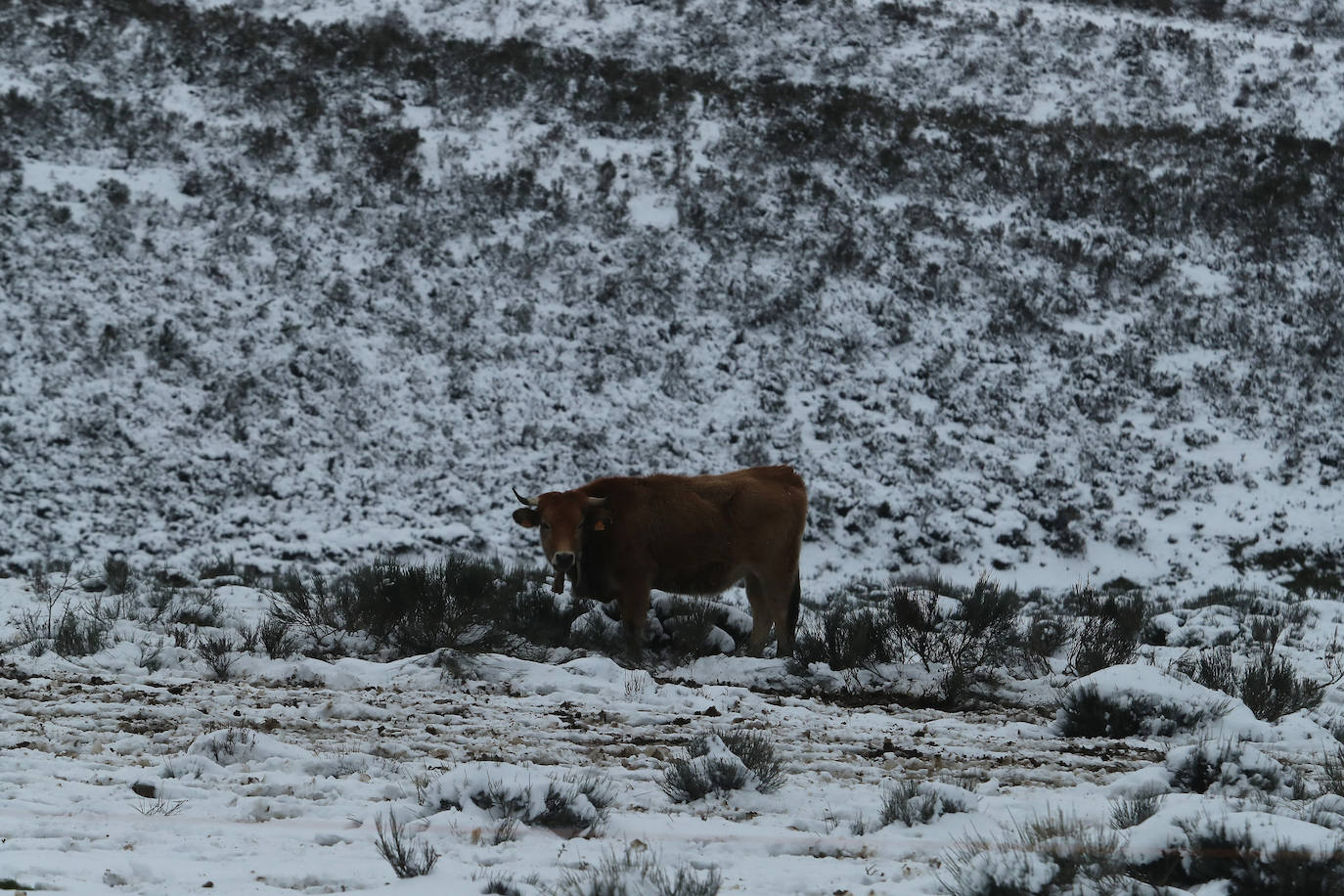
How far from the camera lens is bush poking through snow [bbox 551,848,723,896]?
308 centimetres

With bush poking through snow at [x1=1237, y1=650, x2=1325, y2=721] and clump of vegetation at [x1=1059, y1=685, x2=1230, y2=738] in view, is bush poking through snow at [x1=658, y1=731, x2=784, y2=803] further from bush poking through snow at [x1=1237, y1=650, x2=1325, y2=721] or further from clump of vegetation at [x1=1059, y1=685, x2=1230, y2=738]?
bush poking through snow at [x1=1237, y1=650, x2=1325, y2=721]

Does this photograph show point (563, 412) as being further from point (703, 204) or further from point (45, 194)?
point (45, 194)

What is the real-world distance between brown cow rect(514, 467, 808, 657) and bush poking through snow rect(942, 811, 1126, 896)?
5.38 meters

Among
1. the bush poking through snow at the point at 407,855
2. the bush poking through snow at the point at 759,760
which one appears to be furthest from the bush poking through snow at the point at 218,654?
the bush poking through snow at the point at 407,855

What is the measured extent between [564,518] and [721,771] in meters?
4.24

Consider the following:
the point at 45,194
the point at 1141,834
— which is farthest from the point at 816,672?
the point at 45,194

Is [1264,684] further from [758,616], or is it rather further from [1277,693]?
[758,616]

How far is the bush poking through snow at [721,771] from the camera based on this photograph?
448 centimetres

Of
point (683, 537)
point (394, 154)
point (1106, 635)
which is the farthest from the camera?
point (394, 154)

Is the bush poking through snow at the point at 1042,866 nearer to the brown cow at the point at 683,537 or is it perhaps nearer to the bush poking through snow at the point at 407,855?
the bush poking through snow at the point at 407,855

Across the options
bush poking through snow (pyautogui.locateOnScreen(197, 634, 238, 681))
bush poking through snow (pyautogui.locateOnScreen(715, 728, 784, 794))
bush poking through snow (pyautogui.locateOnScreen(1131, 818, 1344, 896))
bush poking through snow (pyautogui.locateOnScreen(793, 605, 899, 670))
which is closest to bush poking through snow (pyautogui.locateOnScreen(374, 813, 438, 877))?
bush poking through snow (pyautogui.locateOnScreen(715, 728, 784, 794))

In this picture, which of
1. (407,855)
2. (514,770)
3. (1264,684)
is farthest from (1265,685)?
(407,855)

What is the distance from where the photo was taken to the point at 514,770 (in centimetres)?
442

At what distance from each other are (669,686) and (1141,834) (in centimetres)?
387
